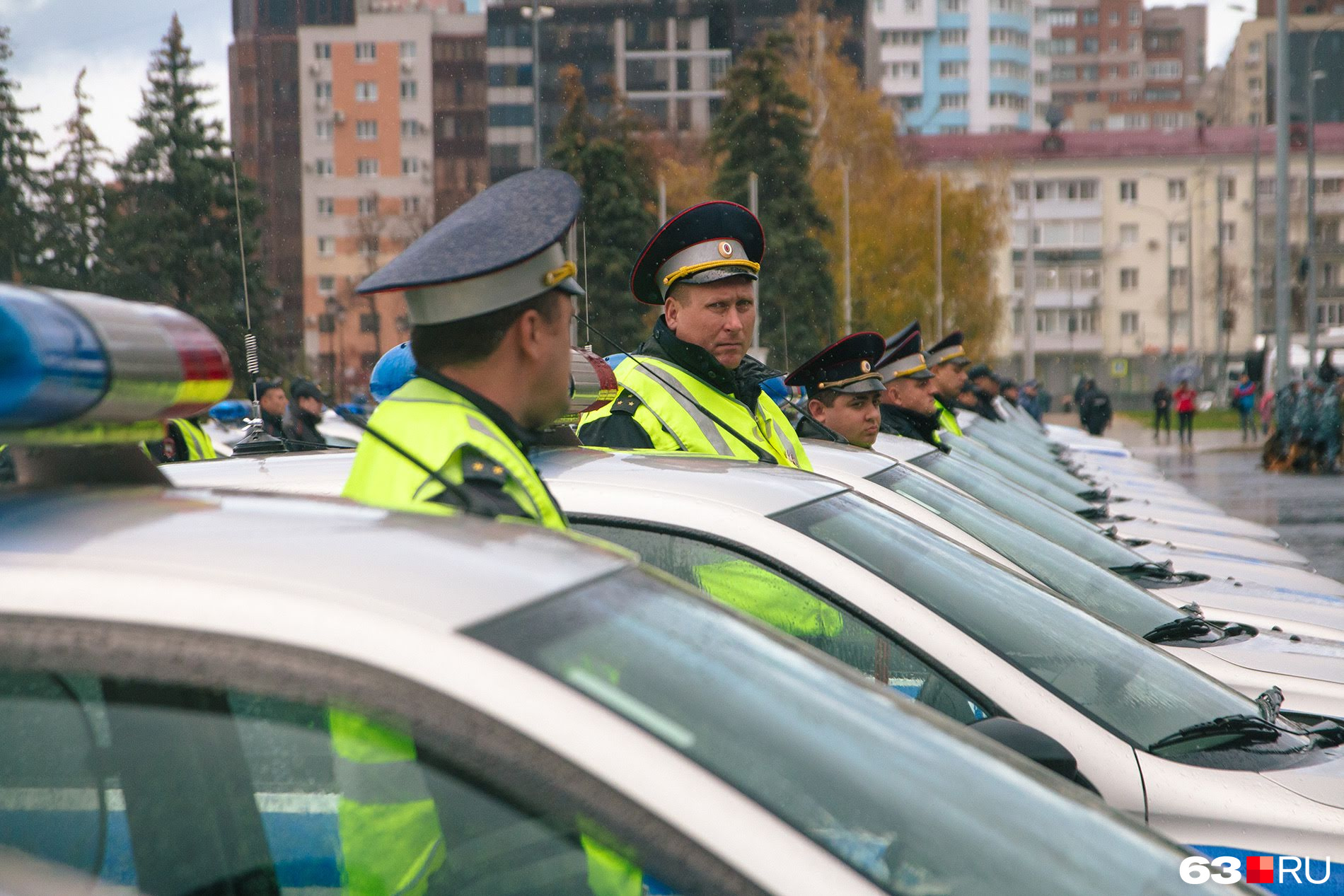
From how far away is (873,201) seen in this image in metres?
48.6

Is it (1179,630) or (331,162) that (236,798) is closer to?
(1179,630)

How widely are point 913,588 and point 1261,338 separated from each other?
5748 cm

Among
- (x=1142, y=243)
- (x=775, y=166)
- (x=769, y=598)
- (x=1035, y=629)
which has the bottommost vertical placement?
(x=1035, y=629)

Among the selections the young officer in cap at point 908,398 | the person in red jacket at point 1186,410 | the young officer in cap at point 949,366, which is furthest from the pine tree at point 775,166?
the young officer in cap at point 908,398

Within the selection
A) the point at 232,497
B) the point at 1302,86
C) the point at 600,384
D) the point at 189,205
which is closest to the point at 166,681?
the point at 232,497

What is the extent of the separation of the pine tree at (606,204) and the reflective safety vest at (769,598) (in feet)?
4.10

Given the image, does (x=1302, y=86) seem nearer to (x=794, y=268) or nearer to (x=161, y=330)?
(x=794, y=268)

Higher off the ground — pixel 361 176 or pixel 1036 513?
pixel 361 176

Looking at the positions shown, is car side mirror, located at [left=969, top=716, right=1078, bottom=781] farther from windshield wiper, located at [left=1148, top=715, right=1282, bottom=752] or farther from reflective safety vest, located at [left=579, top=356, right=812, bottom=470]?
reflective safety vest, located at [left=579, top=356, right=812, bottom=470]

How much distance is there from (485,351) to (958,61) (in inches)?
4994

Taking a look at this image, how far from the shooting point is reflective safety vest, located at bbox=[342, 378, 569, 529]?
2.16 metres

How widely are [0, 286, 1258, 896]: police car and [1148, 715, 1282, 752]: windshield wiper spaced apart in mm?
1085

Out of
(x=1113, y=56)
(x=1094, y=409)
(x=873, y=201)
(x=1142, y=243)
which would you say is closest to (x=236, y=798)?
(x=1094, y=409)

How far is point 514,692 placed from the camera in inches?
56.1
